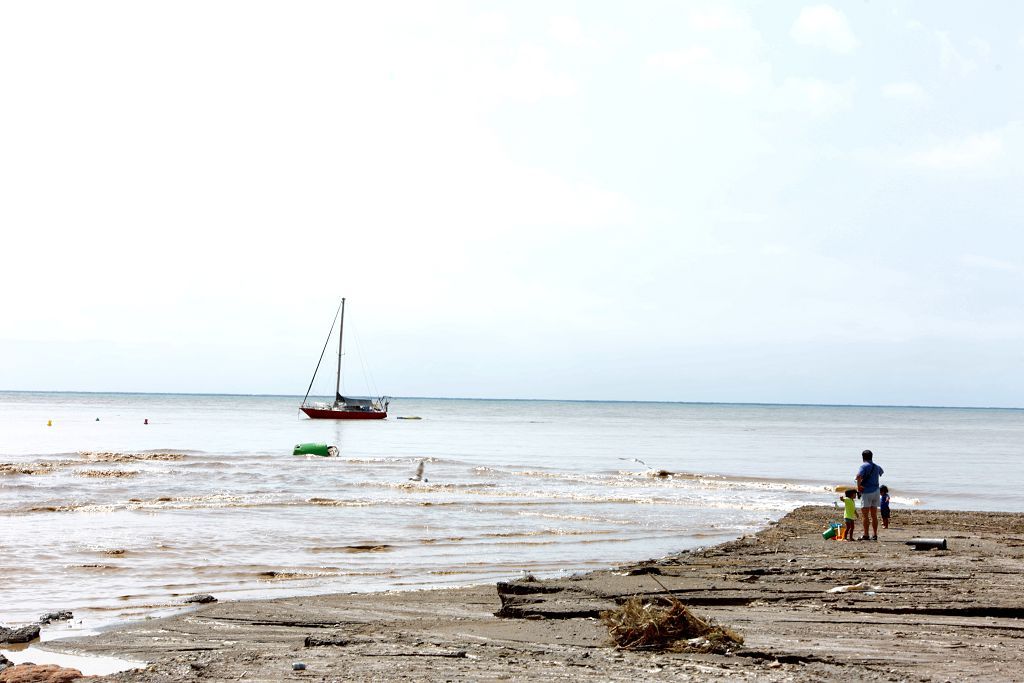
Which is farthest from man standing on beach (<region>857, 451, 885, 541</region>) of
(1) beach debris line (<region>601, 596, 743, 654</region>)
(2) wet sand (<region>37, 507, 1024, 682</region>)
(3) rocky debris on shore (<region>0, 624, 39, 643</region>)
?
(3) rocky debris on shore (<region>0, 624, 39, 643</region>)

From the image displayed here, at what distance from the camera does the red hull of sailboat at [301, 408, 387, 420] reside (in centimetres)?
9303

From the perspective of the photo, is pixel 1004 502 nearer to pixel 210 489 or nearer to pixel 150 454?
pixel 210 489

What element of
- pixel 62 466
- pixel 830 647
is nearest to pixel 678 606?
pixel 830 647

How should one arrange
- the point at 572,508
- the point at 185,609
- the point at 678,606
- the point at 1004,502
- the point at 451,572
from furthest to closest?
the point at 1004,502 → the point at 572,508 → the point at 451,572 → the point at 185,609 → the point at 678,606

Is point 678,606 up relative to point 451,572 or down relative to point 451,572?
up

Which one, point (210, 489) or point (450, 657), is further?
point (210, 489)

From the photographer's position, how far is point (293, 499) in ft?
81.1

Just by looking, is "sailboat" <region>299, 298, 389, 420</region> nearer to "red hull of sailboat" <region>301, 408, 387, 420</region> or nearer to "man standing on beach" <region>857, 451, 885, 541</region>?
"red hull of sailboat" <region>301, 408, 387, 420</region>

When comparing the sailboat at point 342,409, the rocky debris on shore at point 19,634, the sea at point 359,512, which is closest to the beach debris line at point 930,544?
the sea at point 359,512

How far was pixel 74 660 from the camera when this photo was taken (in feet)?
27.1

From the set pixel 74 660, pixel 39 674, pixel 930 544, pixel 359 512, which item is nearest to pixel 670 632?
pixel 39 674

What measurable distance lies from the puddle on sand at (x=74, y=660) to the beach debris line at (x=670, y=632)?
4442 mm

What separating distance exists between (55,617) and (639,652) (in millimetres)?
7033

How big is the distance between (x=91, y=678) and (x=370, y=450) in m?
44.9
